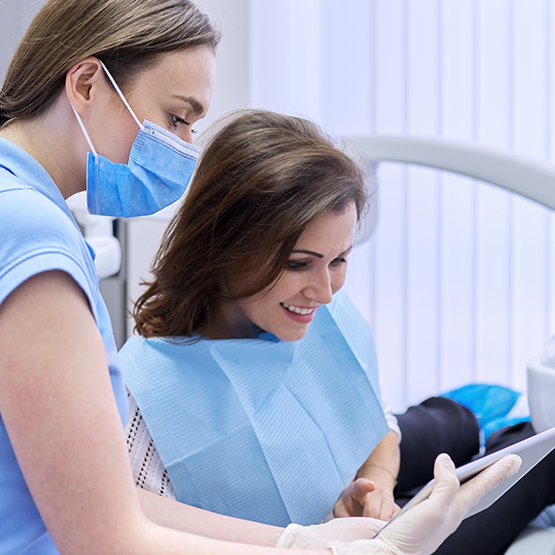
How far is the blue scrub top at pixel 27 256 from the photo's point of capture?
53 centimetres

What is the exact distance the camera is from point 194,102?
0.81 meters

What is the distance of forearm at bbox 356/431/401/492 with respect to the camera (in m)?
1.28

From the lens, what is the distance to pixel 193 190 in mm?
1133

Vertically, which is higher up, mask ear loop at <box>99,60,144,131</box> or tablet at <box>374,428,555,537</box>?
mask ear loop at <box>99,60,144,131</box>

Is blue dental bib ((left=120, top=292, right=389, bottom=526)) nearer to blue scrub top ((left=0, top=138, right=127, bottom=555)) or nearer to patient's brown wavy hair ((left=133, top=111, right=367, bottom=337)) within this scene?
patient's brown wavy hair ((left=133, top=111, right=367, bottom=337))

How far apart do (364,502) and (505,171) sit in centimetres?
83

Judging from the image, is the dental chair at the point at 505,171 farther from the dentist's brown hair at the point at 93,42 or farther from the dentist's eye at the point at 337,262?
the dentist's brown hair at the point at 93,42

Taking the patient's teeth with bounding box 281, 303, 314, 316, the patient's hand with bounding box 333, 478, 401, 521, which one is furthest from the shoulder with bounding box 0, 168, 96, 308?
the patient's hand with bounding box 333, 478, 401, 521

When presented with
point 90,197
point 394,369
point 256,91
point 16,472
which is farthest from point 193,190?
point 394,369

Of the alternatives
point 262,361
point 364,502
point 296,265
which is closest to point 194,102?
point 296,265

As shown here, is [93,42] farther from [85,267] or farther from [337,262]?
[337,262]

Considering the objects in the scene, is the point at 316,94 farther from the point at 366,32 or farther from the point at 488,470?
the point at 488,470

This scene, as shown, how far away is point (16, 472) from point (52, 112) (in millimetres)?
435

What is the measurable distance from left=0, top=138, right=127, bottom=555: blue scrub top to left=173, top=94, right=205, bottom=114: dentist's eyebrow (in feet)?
0.67
